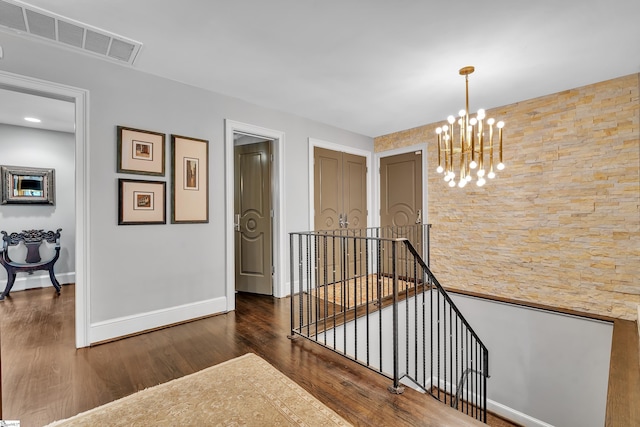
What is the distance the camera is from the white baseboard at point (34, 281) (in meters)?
4.37

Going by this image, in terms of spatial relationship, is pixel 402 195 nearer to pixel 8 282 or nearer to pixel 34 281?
pixel 8 282

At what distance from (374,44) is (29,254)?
556 cm

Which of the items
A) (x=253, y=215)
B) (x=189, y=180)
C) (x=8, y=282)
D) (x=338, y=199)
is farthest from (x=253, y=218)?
(x=8, y=282)

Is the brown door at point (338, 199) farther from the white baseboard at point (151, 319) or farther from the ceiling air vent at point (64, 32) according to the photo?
the ceiling air vent at point (64, 32)

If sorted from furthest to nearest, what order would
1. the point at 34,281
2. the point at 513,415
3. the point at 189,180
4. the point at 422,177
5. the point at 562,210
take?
1. the point at 422,177
2. the point at 34,281
3. the point at 513,415
4. the point at 562,210
5. the point at 189,180

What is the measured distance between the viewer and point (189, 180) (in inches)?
123

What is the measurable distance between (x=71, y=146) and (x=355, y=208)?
4914 mm

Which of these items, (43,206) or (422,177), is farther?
(422,177)

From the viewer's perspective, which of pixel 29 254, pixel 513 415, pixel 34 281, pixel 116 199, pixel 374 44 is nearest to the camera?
pixel 374 44

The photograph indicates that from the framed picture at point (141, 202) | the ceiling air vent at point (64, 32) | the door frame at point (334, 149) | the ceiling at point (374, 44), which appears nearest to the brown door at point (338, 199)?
the door frame at point (334, 149)

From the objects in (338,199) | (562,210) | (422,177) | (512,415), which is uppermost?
(422,177)

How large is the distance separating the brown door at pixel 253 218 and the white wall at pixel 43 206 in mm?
2958

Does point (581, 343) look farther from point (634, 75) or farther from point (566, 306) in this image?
point (634, 75)

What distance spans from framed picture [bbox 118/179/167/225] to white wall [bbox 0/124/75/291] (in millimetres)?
3167
